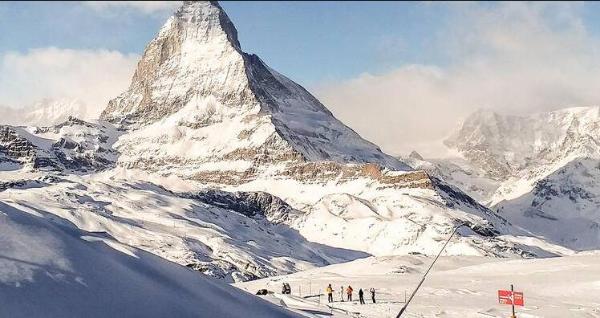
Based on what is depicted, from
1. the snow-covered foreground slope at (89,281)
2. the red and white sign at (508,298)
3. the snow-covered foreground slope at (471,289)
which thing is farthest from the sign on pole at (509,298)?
the snow-covered foreground slope at (89,281)

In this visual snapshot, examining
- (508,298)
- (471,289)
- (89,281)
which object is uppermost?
(471,289)

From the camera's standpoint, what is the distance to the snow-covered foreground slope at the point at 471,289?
55.9 m

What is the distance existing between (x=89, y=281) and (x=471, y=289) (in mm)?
59435

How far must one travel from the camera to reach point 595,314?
59.5 metres

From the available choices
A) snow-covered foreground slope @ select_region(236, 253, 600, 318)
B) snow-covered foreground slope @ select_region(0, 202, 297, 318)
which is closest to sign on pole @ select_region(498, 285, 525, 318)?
snow-covered foreground slope @ select_region(236, 253, 600, 318)

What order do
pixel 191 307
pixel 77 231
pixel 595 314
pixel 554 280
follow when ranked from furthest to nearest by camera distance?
pixel 554 280 → pixel 595 314 → pixel 77 231 → pixel 191 307

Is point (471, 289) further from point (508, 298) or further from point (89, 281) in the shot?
point (89, 281)

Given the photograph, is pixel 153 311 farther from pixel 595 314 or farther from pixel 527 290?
pixel 527 290

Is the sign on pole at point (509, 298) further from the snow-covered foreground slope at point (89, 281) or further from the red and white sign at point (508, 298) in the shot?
the snow-covered foreground slope at point (89, 281)

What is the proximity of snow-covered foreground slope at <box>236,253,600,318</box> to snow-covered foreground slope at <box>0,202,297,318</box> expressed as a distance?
20203mm

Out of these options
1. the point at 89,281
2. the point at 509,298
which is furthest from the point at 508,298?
the point at 89,281

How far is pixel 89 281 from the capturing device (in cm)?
1900

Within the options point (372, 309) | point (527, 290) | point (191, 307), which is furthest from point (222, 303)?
point (527, 290)

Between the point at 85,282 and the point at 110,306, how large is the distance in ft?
3.01
